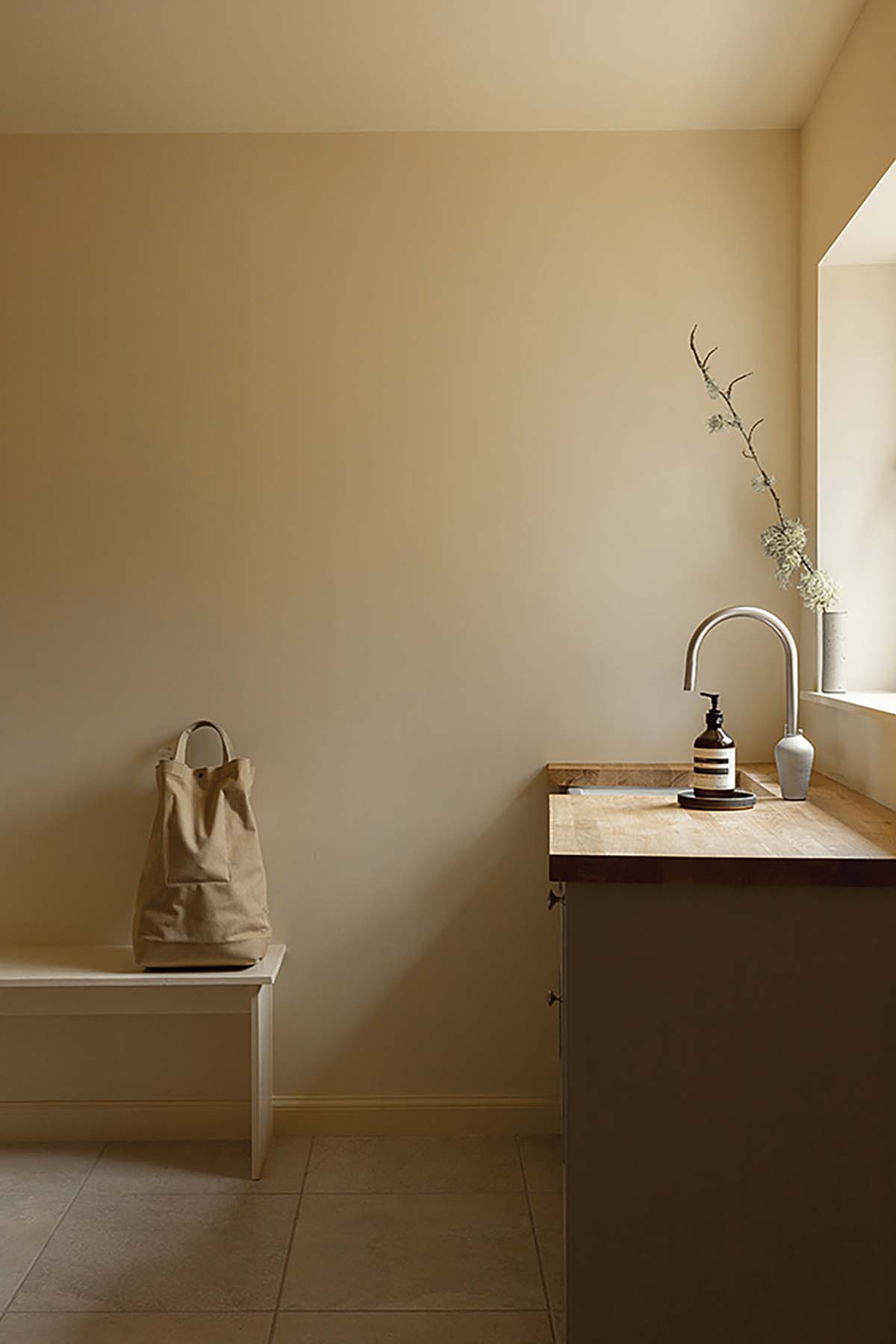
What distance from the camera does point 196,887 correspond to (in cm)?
284

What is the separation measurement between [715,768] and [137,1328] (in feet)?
5.00

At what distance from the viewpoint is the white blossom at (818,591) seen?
9.18 feet

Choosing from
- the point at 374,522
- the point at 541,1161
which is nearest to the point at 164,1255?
the point at 541,1161

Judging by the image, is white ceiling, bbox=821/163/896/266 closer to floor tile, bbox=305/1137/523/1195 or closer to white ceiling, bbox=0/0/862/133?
white ceiling, bbox=0/0/862/133

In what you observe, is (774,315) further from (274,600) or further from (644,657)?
(274,600)

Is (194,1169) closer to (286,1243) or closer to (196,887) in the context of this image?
(286,1243)

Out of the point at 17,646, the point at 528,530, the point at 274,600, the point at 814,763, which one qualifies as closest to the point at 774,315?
the point at 528,530

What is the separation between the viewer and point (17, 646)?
10.2 ft

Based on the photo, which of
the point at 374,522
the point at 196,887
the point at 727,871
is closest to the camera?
the point at 727,871

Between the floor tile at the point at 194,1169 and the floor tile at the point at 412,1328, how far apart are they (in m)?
0.54

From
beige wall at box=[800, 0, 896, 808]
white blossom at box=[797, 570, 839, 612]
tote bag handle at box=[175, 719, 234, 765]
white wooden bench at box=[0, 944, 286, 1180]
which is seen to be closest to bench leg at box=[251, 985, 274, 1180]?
white wooden bench at box=[0, 944, 286, 1180]

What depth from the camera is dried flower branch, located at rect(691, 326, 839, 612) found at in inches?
111

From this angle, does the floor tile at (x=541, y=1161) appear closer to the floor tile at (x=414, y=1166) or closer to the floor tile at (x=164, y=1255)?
the floor tile at (x=414, y=1166)

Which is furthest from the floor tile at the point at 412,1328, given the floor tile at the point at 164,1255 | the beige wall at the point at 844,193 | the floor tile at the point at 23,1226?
the beige wall at the point at 844,193
